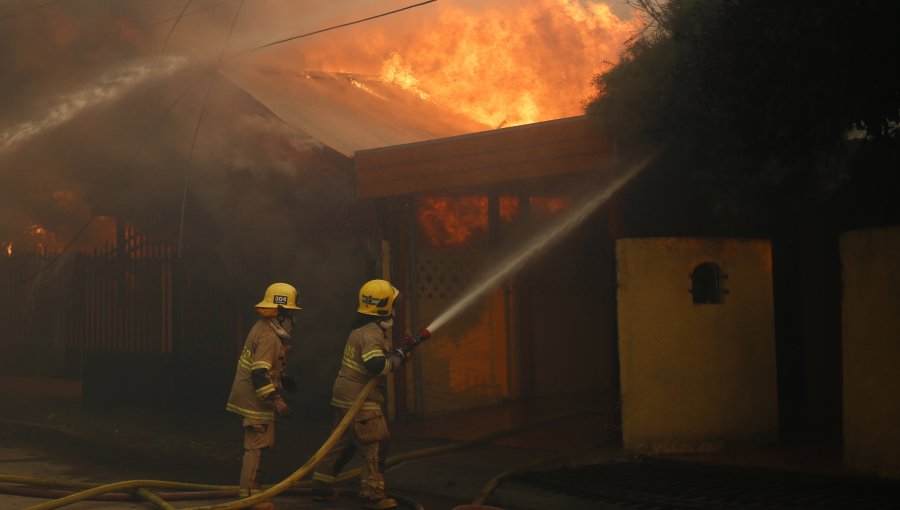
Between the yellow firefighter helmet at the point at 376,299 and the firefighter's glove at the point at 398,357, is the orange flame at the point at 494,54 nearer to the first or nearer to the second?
the yellow firefighter helmet at the point at 376,299

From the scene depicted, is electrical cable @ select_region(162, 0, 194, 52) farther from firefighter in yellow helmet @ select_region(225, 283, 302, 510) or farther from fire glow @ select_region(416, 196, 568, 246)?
firefighter in yellow helmet @ select_region(225, 283, 302, 510)

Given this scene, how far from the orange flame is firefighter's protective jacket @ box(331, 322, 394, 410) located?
11228mm

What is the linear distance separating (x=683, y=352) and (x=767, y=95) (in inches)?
105

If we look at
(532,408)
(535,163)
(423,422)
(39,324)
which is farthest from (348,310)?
(39,324)

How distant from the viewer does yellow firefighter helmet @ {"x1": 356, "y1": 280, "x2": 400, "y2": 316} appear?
278 inches

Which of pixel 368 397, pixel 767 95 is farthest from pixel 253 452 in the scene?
pixel 767 95

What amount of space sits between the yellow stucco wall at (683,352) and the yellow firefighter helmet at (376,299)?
2224mm

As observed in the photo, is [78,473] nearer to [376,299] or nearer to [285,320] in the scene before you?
[285,320]

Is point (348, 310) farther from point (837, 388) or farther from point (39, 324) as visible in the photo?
point (39, 324)

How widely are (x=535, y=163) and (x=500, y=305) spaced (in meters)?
3.98

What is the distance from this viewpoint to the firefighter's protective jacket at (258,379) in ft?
22.1

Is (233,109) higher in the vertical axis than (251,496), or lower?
higher

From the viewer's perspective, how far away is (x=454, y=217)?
13039 millimetres

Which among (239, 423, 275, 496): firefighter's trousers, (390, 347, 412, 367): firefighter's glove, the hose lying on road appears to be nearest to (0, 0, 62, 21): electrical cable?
the hose lying on road
